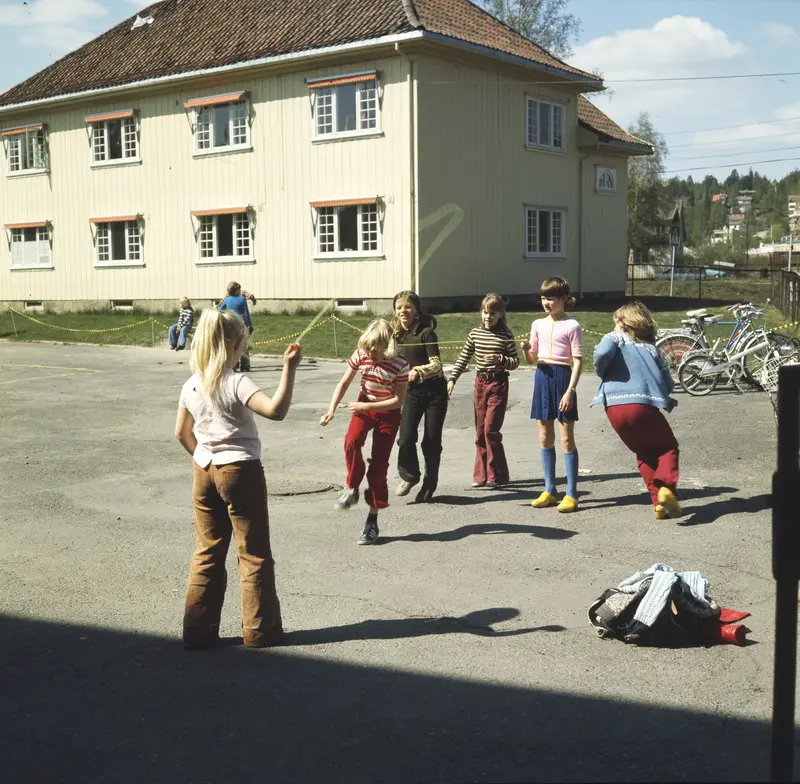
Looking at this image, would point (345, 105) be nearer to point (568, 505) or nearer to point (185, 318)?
point (185, 318)

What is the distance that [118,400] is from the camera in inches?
612

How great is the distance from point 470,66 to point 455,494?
22.6 meters

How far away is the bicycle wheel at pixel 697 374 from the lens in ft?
50.5

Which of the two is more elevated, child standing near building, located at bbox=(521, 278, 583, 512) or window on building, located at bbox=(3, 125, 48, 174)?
window on building, located at bbox=(3, 125, 48, 174)

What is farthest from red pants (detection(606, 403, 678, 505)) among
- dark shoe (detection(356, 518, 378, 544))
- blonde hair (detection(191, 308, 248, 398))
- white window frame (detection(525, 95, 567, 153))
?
white window frame (detection(525, 95, 567, 153))

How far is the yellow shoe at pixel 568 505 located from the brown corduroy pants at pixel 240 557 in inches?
134

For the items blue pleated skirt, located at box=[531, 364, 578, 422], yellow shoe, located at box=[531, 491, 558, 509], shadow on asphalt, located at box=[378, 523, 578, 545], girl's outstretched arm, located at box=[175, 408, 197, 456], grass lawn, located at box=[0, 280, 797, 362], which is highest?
girl's outstretched arm, located at box=[175, 408, 197, 456]

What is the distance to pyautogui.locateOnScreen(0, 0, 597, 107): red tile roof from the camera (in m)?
28.7

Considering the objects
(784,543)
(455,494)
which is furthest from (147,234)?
(784,543)

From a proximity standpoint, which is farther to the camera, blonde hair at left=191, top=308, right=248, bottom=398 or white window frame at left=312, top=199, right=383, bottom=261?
white window frame at left=312, top=199, right=383, bottom=261

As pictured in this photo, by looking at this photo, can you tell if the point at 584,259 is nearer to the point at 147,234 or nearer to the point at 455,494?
the point at 147,234

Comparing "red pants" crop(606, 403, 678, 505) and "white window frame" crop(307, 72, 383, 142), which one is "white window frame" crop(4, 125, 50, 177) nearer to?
"white window frame" crop(307, 72, 383, 142)

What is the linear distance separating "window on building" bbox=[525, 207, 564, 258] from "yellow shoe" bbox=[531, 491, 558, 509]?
24122mm

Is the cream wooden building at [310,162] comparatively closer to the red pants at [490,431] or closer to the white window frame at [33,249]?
the white window frame at [33,249]
